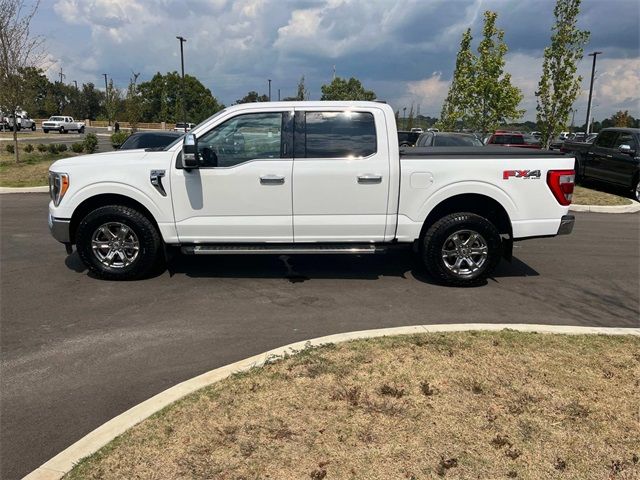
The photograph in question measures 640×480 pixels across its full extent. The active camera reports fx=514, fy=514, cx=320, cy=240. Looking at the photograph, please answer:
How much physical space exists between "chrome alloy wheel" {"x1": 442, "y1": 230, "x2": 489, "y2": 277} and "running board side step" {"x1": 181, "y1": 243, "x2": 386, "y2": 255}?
2.59ft

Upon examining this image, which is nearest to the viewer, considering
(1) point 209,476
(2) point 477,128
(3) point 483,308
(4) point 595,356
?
(1) point 209,476

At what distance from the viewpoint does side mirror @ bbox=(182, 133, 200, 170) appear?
544 cm

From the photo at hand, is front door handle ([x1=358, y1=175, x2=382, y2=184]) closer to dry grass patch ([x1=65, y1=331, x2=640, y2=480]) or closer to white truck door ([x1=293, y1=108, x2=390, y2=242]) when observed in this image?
white truck door ([x1=293, y1=108, x2=390, y2=242])

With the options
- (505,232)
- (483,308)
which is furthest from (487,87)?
(483,308)

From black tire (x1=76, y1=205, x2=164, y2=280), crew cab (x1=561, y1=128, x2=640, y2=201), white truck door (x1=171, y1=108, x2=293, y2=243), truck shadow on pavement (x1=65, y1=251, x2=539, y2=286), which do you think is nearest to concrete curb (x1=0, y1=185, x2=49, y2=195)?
truck shadow on pavement (x1=65, y1=251, x2=539, y2=286)

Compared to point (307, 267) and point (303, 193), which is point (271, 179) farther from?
point (307, 267)

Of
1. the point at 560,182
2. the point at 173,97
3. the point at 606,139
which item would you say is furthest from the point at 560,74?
the point at 173,97

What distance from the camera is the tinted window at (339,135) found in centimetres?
579

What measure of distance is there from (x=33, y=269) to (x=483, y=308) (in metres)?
5.53

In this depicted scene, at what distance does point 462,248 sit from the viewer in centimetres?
604

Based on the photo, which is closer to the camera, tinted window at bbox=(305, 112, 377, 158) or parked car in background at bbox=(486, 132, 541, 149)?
tinted window at bbox=(305, 112, 377, 158)

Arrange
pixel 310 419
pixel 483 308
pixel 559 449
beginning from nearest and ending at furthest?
1. pixel 559 449
2. pixel 310 419
3. pixel 483 308

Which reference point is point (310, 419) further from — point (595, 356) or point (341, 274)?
point (341, 274)

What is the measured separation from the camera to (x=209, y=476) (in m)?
2.68
